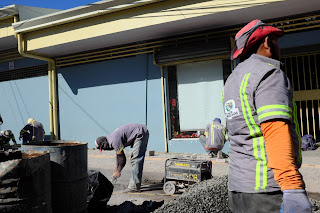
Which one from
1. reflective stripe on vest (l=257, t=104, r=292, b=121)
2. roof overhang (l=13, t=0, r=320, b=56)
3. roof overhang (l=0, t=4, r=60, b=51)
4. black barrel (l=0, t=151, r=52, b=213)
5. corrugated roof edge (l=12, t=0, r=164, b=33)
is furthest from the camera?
roof overhang (l=0, t=4, r=60, b=51)

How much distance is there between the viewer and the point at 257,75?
1647 millimetres

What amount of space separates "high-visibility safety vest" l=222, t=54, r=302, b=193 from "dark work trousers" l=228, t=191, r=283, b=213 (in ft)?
0.11

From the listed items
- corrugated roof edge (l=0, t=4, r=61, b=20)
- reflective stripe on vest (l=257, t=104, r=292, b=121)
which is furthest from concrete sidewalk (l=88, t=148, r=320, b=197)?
corrugated roof edge (l=0, t=4, r=61, b=20)

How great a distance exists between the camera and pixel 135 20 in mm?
8617

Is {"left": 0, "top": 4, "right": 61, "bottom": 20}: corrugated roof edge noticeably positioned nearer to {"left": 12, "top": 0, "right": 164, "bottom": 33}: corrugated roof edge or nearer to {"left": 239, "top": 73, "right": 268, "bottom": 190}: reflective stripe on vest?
{"left": 12, "top": 0, "right": 164, "bottom": 33}: corrugated roof edge

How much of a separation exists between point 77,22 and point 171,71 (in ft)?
11.3

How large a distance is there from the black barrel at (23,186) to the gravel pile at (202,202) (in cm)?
143

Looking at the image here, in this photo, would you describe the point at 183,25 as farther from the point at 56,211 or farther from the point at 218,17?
the point at 56,211

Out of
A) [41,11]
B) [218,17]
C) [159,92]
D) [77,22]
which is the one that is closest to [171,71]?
[159,92]

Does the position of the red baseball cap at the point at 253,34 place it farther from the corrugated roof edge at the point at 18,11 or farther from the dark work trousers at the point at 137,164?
the corrugated roof edge at the point at 18,11

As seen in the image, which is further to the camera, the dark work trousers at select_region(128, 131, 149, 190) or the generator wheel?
the dark work trousers at select_region(128, 131, 149, 190)

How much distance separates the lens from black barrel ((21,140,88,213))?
133 inches

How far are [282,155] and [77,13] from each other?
363 inches

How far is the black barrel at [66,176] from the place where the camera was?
3.38 m
